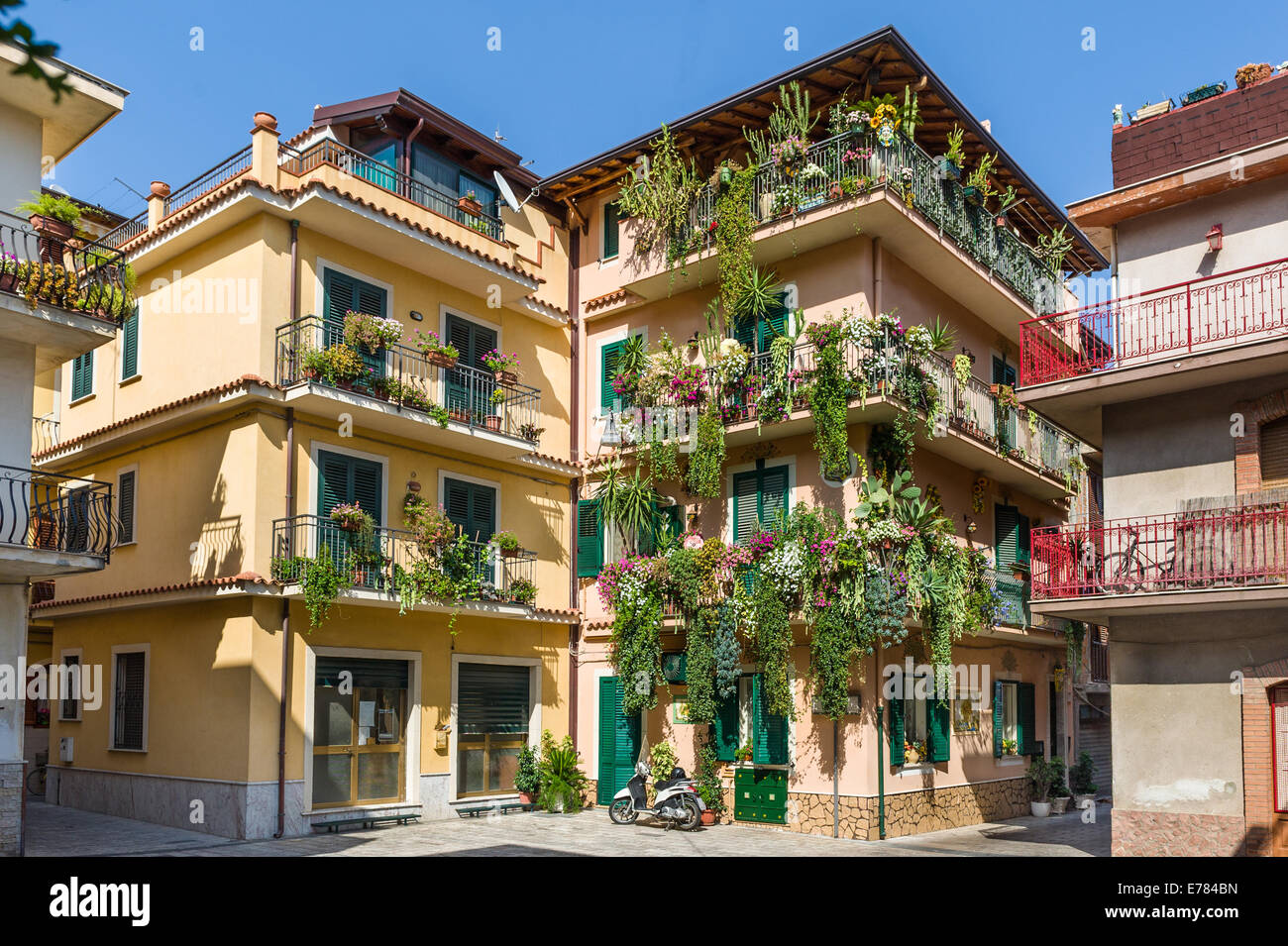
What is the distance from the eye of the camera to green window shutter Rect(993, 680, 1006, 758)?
72.3ft

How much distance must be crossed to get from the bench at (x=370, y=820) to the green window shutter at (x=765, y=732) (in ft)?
19.9

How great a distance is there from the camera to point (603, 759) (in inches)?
851

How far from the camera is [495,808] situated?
20453mm

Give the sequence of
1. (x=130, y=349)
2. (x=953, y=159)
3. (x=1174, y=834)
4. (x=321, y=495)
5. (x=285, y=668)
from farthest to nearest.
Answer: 1. (x=130, y=349)
2. (x=953, y=159)
3. (x=321, y=495)
4. (x=285, y=668)
5. (x=1174, y=834)

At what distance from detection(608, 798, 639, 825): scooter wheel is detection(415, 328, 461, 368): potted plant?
8.55 metres

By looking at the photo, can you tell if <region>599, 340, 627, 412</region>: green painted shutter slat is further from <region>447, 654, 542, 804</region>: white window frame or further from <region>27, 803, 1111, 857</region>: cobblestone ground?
<region>27, 803, 1111, 857</region>: cobblestone ground

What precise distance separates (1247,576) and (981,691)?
8712 mm

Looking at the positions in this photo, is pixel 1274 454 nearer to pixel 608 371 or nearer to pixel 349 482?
pixel 608 371

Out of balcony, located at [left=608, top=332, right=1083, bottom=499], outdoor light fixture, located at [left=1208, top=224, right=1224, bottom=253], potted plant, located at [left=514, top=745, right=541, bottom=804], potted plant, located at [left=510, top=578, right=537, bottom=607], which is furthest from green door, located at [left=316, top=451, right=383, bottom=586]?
outdoor light fixture, located at [left=1208, top=224, right=1224, bottom=253]

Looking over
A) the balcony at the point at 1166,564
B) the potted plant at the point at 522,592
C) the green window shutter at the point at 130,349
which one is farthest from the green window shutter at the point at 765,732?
the green window shutter at the point at 130,349

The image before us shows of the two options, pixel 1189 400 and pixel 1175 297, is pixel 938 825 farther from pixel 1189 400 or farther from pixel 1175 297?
pixel 1175 297

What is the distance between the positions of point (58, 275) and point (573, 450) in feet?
37.1

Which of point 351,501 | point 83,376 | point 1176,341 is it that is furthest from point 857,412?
point 83,376
